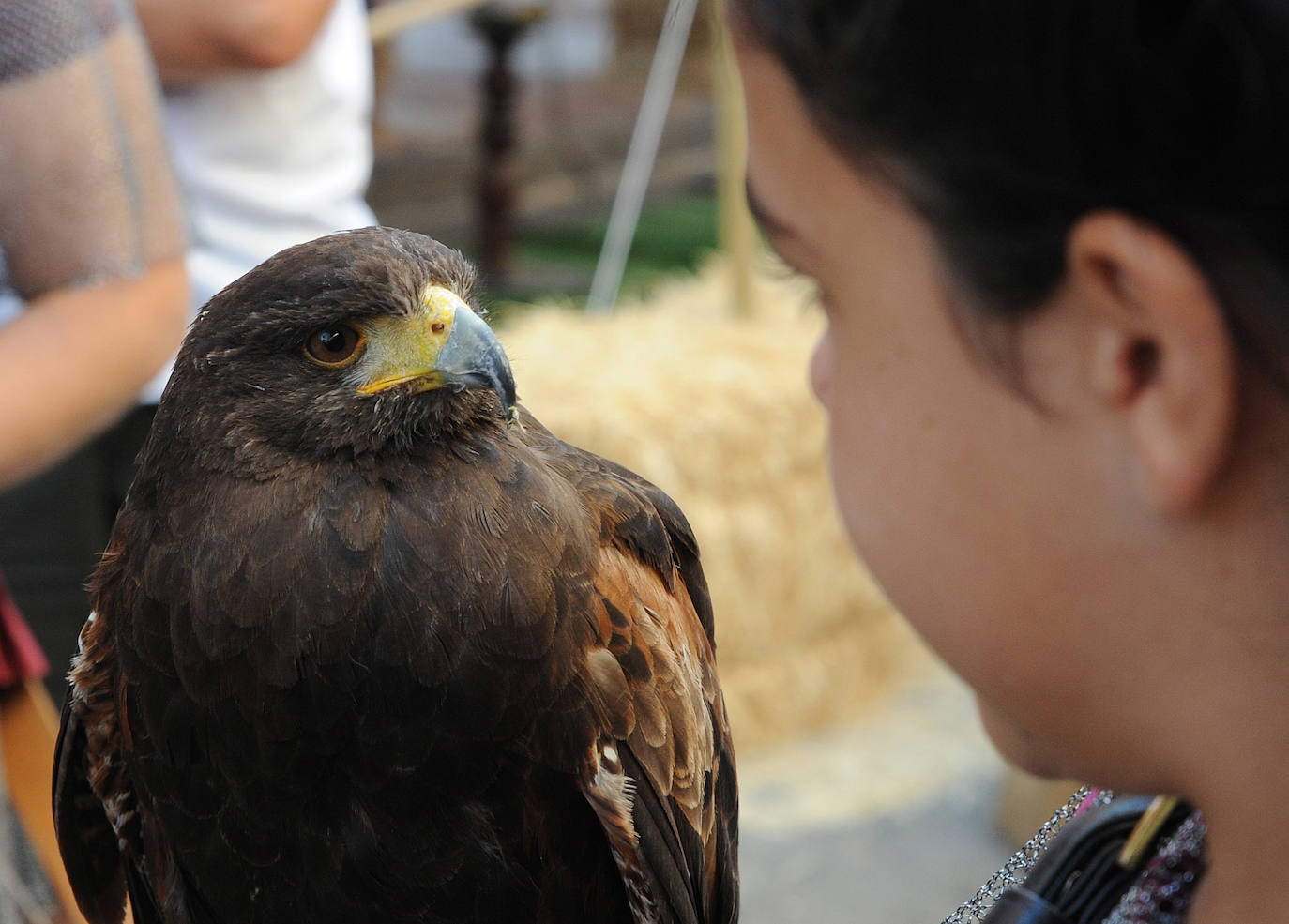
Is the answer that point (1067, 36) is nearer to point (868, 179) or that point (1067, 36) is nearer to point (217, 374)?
point (868, 179)

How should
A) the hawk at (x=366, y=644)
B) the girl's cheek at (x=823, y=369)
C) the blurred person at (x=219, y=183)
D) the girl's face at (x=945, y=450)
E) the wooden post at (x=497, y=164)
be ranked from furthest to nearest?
the wooden post at (x=497, y=164) < the blurred person at (x=219, y=183) < the hawk at (x=366, y=644) < the girl's cheek at (x=823, y=369) < the girl's face at (x=945, y=450)

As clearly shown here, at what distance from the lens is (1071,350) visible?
1.71 ft

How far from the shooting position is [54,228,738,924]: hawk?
3.59ft

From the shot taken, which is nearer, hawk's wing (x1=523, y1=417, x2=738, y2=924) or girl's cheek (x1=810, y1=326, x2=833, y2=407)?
girl's cheek (x1=810, y1=326, x2=833, y2=407)

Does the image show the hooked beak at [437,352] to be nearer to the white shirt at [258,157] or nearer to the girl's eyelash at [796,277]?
the girl's eyelash at [796,277]

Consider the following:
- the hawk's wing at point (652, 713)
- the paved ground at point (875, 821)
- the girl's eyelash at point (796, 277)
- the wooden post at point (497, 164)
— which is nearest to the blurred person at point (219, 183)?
the hawk's wing at point (652, 713)

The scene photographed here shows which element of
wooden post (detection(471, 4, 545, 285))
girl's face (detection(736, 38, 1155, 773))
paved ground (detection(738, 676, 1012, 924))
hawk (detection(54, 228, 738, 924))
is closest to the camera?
girl's face (detection(736, 38, 1155, 773))

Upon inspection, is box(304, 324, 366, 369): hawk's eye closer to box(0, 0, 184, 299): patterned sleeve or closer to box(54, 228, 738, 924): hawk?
box(54, 228, 738, 924): hawk

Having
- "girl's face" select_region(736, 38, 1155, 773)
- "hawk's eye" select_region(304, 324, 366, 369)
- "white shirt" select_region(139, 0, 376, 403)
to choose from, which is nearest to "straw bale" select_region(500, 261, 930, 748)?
"white shirt" select_region(139, 0, 376, 403)

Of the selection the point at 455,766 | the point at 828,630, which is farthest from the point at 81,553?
the point at 828,630

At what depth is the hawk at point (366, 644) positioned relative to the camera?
1.09 meters

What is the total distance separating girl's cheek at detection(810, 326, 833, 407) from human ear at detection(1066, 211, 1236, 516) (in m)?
0.16

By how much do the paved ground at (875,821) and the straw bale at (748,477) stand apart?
0.13 metres

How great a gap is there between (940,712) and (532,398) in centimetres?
167
